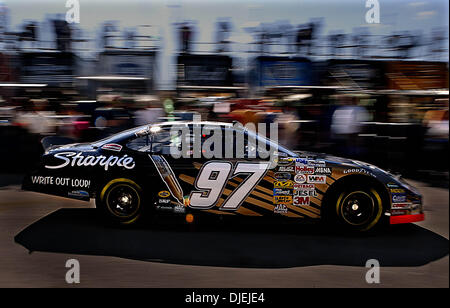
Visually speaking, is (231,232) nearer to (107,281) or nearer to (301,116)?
(107,281)

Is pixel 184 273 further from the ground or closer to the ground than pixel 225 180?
closer to the ground

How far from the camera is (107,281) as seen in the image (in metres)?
3.45

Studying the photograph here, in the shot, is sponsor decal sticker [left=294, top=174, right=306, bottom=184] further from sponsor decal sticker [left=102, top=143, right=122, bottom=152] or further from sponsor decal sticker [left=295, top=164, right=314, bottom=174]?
sponsor decal sticker [left=102, top=143, right=122, bottom=152]

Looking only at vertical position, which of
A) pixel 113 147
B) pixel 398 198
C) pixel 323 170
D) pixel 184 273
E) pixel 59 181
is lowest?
pixel 184 273

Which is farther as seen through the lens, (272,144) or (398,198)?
(272,144)

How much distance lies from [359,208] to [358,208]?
0.01 metres

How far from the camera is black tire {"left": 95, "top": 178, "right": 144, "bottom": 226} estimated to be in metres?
4.71

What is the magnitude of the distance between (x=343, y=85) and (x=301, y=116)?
1934mm

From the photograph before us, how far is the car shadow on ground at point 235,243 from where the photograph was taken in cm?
399

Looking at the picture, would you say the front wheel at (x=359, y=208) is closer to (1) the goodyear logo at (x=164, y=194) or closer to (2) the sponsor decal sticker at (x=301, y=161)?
(2) the sponsor decal sticker at (x=301, y=161)

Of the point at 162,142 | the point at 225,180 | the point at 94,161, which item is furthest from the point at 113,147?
the point at 225,180

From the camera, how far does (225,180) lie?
4559mm

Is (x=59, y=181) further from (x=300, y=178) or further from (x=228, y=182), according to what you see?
(x=300, y=178)
